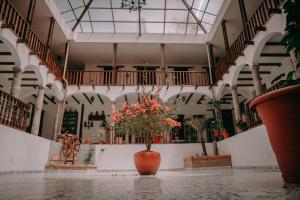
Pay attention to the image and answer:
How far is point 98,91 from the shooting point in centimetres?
1376

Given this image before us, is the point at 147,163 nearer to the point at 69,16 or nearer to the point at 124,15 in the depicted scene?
the point at 124,15

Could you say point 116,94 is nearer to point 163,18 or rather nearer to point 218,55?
point 163,18

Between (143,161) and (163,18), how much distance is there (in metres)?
12.7

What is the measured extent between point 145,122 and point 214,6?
11642 mm

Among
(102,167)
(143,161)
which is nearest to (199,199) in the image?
(143,161)

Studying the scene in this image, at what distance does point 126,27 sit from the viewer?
15641mm

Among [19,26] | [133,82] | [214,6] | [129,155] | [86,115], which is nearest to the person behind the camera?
[19,26]

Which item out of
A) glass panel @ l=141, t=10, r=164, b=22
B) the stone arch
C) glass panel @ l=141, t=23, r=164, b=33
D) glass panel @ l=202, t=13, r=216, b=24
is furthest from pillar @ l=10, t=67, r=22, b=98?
glass panel @ l=202, t=13, r=216, b=24

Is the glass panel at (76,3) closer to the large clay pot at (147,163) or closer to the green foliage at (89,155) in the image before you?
the green foliage at (89,155)

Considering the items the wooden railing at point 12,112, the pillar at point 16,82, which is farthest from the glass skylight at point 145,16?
the wooden railing at point 12,112

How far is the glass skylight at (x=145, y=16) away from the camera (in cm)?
1388

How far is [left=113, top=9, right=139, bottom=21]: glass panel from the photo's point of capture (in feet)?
47.2

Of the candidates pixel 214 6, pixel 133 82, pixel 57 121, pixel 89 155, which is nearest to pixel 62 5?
pixel 133 82

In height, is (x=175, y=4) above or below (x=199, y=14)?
above
